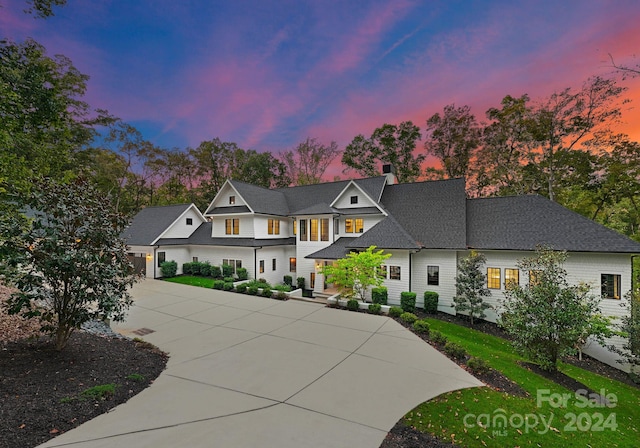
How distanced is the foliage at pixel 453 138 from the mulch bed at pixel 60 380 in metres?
33.6

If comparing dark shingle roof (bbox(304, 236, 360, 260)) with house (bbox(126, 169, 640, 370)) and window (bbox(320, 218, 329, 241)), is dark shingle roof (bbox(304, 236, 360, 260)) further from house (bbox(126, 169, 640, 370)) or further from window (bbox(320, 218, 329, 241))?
window (bbox(320, 218, 329, 241))

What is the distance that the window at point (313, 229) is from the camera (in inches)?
835

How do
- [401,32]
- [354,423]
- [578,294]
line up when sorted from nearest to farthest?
[354,423] < [578,294] < [401,32]

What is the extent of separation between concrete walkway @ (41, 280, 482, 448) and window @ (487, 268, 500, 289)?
26.3 feet

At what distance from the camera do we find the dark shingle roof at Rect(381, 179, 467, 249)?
17420mm

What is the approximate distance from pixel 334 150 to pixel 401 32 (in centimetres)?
2341

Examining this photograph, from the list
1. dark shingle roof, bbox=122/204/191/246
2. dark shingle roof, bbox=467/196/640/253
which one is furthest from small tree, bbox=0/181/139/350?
dark shingle roof, bbox=122/204/191/246

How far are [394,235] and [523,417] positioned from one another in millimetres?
12531

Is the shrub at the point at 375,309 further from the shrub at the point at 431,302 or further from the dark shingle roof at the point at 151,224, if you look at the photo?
the dark shingle roof at the point at 151,224

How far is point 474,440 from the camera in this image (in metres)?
4.69

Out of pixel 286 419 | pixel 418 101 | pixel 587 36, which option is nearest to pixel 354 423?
pixel 286 419

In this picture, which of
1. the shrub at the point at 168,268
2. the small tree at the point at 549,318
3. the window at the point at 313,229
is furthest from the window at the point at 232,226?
the small tree at the point at 549,318

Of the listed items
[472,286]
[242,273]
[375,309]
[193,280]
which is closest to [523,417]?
[375,309]

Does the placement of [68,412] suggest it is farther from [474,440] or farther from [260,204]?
[260,204]
